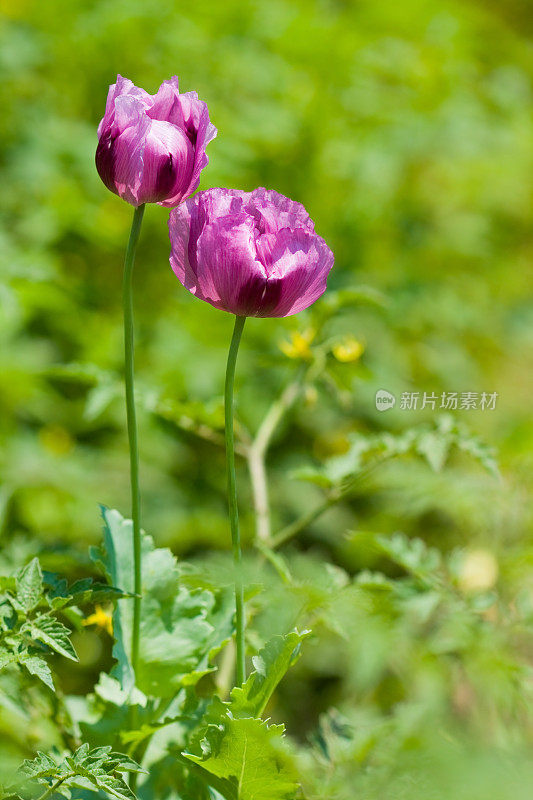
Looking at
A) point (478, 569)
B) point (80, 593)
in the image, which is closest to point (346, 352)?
point (80, 593)

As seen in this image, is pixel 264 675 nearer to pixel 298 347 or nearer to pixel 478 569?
pixel 298 347

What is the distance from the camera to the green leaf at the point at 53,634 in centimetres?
51

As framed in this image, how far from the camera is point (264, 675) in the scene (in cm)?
54

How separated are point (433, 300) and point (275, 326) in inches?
20.7

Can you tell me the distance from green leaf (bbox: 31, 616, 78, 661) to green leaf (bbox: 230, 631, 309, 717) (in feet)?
0.35

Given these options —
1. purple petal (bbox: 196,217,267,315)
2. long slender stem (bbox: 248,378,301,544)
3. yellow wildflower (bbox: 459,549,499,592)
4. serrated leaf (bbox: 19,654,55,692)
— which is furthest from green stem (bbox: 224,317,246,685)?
yellow wildflower (bbox: 459,549,499,592)

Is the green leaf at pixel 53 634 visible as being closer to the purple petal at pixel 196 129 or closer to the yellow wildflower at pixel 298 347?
the purple petal at pixel 196 129

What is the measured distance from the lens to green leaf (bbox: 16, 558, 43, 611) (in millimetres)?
536

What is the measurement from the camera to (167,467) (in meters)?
1.79

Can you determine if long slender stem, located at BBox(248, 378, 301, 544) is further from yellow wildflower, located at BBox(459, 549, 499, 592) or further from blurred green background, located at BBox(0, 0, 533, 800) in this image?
yellow wildflower, located at BBox(459, 549, 499, 592)

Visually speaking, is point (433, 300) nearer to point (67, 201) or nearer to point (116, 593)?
point (67, 201)

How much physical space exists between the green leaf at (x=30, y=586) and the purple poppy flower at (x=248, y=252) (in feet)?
0.68

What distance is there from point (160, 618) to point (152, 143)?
36 cm

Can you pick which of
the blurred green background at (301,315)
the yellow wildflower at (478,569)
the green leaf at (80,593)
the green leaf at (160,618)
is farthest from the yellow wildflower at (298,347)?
the yellow wildflower at (478,569)
